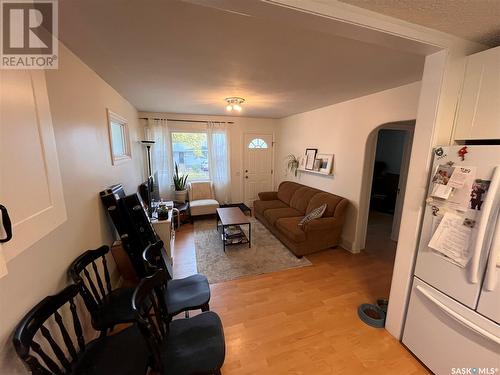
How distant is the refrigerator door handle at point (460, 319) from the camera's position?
43.7 inches

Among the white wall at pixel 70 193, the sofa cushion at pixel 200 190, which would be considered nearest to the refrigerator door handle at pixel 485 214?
the white wall at pixel 70 193

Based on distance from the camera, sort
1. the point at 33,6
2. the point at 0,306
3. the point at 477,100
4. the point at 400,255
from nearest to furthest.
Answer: the point at 0,306, the point at 33,6, the point at 477,100, the point at 400,255

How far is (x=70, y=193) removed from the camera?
146 centimetres

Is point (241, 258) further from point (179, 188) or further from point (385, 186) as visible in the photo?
point (385, 186)

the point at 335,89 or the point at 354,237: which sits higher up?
the point at 335,89

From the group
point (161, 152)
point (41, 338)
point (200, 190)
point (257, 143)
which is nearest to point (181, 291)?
point (41, 338)

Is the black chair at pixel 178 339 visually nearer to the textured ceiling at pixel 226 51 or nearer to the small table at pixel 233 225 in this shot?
the textured ceiling at pixel 226 51

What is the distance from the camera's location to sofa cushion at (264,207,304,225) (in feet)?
12.1

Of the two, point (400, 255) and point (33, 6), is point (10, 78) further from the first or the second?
point (400, 255)

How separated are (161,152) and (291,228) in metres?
Answer: 3.42

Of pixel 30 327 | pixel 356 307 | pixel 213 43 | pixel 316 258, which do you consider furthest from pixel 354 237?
Answer: pixel 30 327

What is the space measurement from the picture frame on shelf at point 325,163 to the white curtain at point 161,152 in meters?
3.39

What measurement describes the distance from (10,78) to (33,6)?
0.46 meters

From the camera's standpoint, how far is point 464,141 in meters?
1.45
